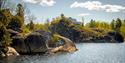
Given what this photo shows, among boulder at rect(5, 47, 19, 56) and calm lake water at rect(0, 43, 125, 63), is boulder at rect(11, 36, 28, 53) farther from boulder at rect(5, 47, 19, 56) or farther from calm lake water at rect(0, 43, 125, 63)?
calm lake water at rect(0, 43, 125, 63)

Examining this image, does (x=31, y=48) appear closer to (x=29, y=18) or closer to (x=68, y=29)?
(x=29, y=18)

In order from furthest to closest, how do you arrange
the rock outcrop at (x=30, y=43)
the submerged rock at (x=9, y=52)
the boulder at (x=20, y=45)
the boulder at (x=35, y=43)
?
the boulder at (x=35, y=43), the rock outcrop at (x=30, y=43), the boulder at (x=20, y=45), the submerged rock at (x=9, y=52)

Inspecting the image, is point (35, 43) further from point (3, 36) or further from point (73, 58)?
point (73, 58)

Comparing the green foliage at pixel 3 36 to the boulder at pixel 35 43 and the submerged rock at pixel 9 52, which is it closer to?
the submerged rock at pixel 9 52

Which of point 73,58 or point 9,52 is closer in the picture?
point 73,58

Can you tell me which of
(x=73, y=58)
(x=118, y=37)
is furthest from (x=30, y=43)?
(x=118, y=37)

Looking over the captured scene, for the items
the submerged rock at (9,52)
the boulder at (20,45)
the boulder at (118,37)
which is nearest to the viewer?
the submerged rock at (9,52)

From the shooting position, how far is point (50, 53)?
271 feet

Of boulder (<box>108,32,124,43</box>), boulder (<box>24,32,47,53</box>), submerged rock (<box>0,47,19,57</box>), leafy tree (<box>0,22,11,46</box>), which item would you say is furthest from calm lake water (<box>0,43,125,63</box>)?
boulder (<box>108,32,124,43</box>)

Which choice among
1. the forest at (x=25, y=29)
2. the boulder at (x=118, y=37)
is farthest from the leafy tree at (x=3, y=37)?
the boulder at (x=118, y=37)

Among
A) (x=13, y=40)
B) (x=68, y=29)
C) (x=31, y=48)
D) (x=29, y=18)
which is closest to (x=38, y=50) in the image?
(x=31, y=48)

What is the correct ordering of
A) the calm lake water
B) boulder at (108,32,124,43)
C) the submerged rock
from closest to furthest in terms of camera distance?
the calm lake water → the submerged rock → boulder at (108,32,124,43)

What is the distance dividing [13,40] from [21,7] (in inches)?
1699

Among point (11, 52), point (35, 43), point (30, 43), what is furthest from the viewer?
point (35, 43)
